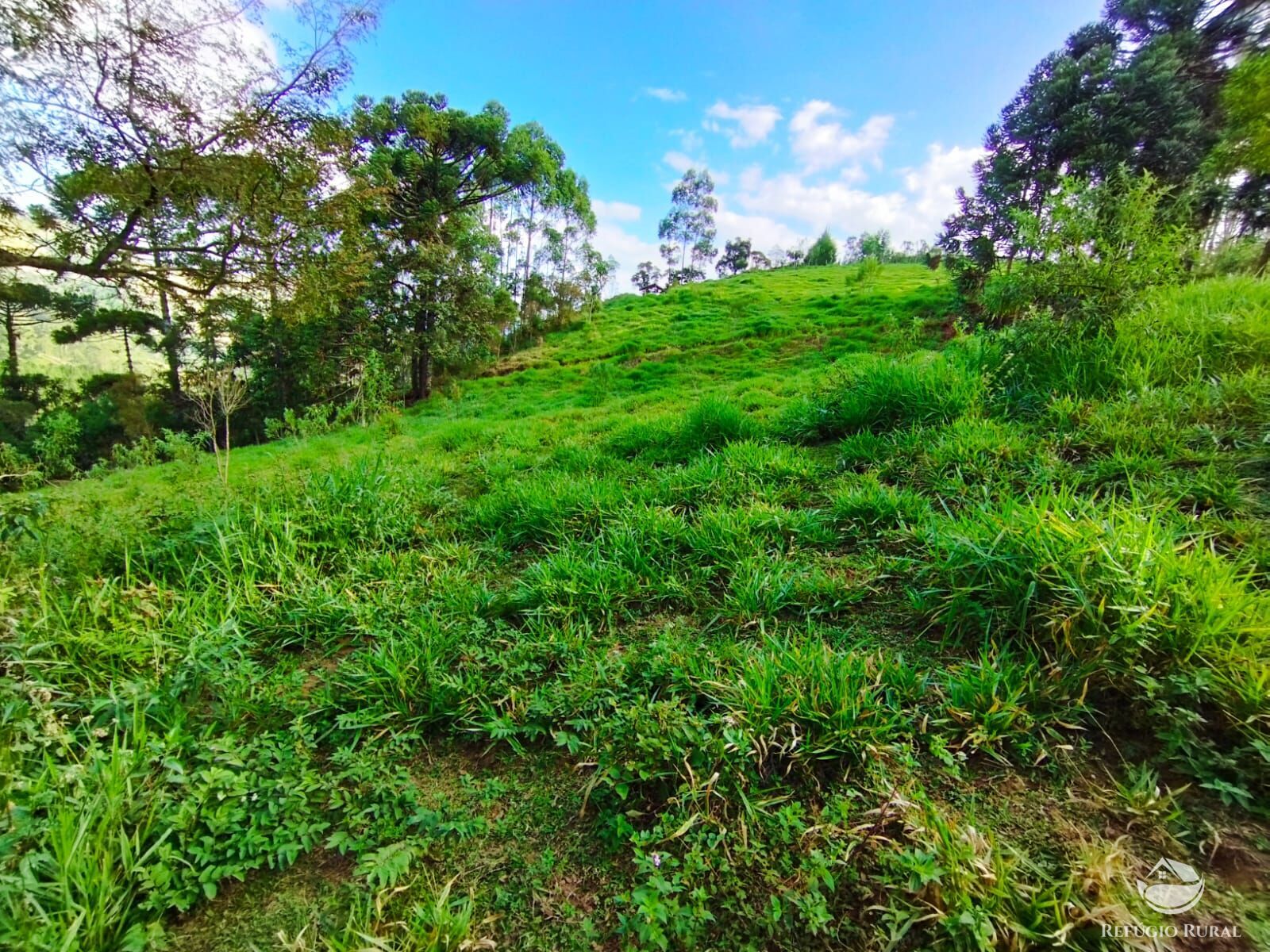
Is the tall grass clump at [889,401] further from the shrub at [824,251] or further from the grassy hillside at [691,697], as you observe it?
the shrub at [824,251]

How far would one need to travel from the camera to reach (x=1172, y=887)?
1.15 metres

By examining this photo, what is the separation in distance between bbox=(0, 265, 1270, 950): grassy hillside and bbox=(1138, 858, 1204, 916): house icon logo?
1.4 inches

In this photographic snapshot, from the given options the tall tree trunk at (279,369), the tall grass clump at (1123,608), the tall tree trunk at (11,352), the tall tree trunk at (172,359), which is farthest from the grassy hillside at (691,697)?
the tall tree trunk at (172,359)

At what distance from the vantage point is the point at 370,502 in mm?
3674

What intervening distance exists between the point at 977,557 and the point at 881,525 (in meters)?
0.77

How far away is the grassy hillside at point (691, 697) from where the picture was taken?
1208mm

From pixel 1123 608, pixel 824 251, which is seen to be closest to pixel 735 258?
pixel 824 251

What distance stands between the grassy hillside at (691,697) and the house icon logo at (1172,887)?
0.12ft

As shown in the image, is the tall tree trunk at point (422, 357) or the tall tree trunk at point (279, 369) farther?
the tall tree trunk at point (279, 369)

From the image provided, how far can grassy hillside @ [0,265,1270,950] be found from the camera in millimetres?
1208

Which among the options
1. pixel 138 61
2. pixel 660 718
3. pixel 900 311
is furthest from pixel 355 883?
pixel 900 311

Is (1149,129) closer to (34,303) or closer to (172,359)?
(34,303)

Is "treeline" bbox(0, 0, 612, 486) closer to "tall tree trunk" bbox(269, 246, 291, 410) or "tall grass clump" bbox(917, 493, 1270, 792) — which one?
"tall tree trunk" bbox(269, 246, 291, 410)

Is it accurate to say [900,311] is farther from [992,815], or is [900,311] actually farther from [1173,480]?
[992,815]
